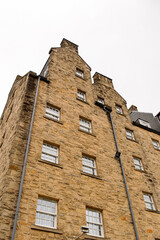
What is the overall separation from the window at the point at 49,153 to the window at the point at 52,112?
2.75 metres

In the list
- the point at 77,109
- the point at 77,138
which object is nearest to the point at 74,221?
the point at 77,138

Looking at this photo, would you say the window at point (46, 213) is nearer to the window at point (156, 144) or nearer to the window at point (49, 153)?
the window at point (49, 153)

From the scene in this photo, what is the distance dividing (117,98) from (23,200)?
1688cm

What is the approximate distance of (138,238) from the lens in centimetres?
1281

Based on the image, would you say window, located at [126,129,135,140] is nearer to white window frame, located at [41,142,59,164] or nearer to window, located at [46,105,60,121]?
window, located at [46,105,60,121]

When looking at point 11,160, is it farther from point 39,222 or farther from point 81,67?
point 81,67

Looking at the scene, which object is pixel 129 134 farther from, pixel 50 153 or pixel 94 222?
pixel 94 222

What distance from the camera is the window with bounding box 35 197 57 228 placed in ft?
35.4

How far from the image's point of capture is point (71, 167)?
45.4 feet

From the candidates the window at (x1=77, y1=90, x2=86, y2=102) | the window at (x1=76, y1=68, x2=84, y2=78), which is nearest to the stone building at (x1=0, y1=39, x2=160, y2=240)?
the window at (x1=77, y1=90, x2=86, y2=102)

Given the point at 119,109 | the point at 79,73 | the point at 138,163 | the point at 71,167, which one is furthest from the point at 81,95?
the point at 71,167

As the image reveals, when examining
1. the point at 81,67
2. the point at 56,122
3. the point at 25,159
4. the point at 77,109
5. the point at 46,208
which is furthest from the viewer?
the point at 81,67

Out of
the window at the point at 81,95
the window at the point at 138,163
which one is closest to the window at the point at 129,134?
the window at the point at 138,163

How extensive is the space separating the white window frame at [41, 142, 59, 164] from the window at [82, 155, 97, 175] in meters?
2.05
